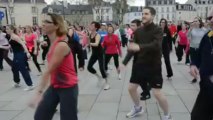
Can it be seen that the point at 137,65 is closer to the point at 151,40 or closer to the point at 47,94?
the point at 151,40

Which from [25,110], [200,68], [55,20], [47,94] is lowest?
[25,110]

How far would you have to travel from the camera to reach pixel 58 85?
3.71 m

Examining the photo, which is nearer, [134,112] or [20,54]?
[134,112]

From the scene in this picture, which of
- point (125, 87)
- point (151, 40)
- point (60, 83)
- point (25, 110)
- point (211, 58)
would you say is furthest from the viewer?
point (125, 87)

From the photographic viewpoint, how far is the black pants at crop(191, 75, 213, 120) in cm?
356

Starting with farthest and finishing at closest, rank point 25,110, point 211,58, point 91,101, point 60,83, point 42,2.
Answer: point 42,2, point 91,101, point 25,110, point 60,83, point 211,58

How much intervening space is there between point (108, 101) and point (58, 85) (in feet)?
11.6

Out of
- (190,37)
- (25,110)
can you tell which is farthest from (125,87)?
(25,110)

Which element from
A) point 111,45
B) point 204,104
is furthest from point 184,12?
point 204,104

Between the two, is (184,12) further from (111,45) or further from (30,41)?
(111,45)

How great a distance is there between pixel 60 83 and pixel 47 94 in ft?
0.76

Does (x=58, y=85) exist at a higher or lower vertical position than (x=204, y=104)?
higher

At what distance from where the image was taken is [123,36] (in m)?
24.7

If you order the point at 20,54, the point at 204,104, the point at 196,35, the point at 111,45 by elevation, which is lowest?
the point at 204,104
